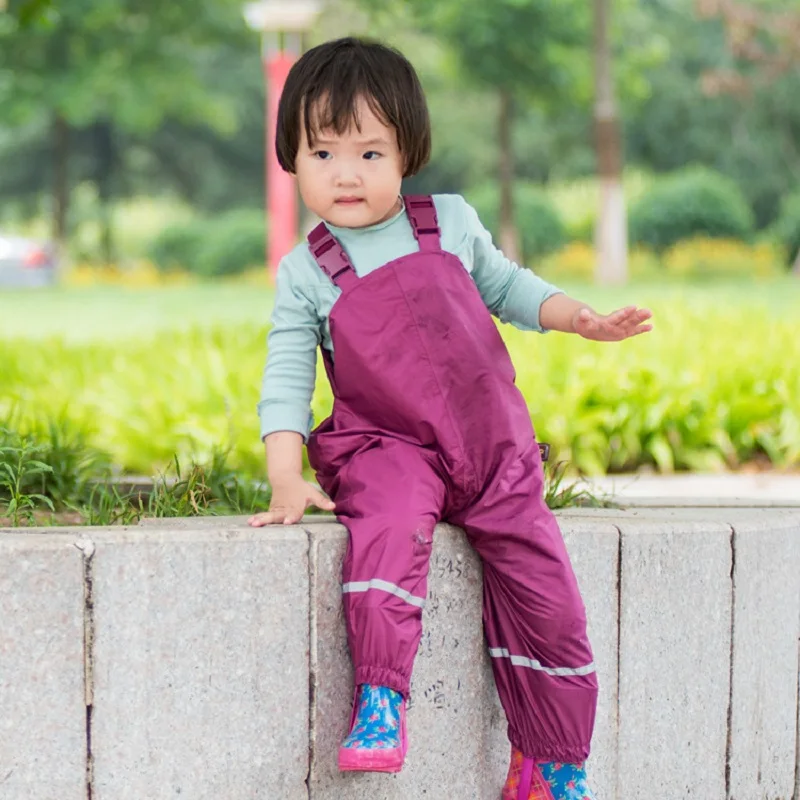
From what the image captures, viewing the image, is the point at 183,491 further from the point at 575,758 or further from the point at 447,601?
the point at 575,758

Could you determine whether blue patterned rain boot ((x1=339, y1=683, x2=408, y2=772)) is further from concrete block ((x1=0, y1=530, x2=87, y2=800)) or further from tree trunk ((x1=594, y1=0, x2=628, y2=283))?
tree trunk ((x1=594, y1=0, x2=628, y2=283))

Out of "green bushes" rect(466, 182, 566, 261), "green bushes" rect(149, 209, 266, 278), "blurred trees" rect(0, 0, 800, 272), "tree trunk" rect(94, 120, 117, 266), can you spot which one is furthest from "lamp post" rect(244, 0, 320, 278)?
"tree trunk" rect(94, 120, 117, 266)

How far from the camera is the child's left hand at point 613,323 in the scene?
2.49 metres

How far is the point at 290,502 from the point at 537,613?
50 cm

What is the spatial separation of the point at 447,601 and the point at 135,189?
108ft

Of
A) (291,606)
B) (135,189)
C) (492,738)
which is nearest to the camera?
(291,606)

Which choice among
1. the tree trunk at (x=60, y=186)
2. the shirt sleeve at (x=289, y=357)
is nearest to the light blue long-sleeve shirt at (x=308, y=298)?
the shirt sleeve at (x=289, y=357)

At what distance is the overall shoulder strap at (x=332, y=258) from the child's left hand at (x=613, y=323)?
453 millimetres

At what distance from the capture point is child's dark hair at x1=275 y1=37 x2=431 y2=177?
8.18 ft

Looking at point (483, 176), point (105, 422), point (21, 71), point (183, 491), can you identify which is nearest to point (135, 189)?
point (483, 176)

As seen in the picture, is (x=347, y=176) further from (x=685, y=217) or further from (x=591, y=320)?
(x=685, y=217)

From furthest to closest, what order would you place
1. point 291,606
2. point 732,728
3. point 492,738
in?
point 732,728
point 492,738
point 291,606

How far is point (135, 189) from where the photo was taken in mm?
34219

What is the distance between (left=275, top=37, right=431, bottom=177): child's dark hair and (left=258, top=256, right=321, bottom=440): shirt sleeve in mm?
267
